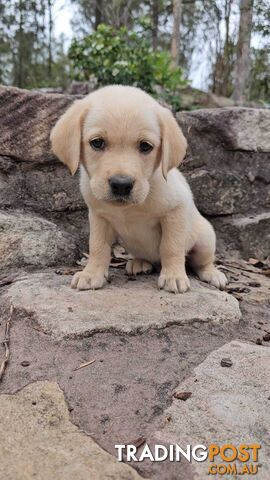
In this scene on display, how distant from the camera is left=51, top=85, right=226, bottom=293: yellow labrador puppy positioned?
108 inches

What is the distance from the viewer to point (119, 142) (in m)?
2.76

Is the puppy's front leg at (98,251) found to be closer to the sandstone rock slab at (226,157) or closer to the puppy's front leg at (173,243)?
the puppy's front leg at (173,243)

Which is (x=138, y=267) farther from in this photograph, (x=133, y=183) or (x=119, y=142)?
(x=119, y=142)

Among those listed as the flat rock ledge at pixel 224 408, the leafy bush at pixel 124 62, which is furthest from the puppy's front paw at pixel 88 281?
the leafy bush at pixel 124 62

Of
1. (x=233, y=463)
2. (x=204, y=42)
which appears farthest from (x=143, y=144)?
(x=204, y=42)

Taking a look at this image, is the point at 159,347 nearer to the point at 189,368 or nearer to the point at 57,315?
the point at 189,368

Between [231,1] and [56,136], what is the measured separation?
41.2 feet

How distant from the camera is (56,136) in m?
2.96

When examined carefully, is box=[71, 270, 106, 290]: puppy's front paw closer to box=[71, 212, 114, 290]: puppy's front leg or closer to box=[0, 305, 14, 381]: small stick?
box=[71, 212, 114, 290]: puppy's front leg

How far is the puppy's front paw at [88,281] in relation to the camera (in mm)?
3076

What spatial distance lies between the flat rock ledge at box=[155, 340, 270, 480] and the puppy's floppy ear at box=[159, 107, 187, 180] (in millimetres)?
1256

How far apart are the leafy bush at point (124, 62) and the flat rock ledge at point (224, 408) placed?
24.4 feet

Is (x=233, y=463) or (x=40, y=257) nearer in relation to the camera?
(x=233, y=463)

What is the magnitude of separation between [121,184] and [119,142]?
29cm
